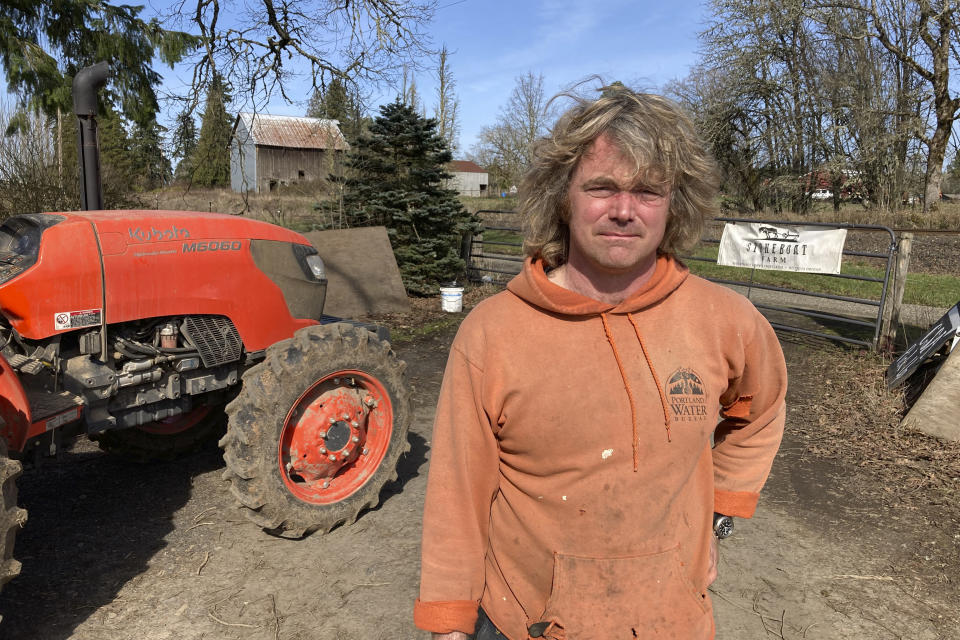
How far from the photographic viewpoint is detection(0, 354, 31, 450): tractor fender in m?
A: 2.48

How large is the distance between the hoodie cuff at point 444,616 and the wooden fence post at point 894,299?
6.74 m

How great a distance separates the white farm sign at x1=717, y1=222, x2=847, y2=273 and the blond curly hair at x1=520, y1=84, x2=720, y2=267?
6.49m

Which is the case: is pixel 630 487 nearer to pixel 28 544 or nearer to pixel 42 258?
pixel 42 258

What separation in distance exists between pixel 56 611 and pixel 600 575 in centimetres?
249

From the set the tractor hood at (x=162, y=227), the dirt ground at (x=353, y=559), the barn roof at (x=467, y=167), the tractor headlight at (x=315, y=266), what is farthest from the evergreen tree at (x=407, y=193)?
the barn roof at (x=467, y=167)

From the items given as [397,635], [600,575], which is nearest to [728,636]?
[397,635]

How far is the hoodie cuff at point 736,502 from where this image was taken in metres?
1.68

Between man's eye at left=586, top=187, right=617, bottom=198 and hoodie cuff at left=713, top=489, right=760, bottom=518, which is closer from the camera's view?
man's eye at left=586, top=187, right=617, bottom=198

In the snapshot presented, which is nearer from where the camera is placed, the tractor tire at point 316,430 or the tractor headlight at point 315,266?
the tractor tire at point 316,430

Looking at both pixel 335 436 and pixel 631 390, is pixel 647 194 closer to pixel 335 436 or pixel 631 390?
pixel 631 390

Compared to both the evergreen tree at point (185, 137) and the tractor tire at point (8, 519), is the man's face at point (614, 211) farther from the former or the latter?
the evergreen tree at point (185, 137)

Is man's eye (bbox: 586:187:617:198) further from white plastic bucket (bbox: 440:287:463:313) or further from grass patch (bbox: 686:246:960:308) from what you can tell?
grass patch (bbox: 686:246:960:308)

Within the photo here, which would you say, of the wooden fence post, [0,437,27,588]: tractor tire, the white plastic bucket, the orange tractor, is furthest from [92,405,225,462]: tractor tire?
the wooden fence post

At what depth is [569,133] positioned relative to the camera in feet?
4.93
